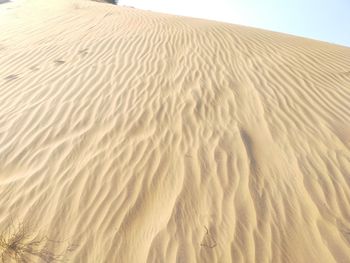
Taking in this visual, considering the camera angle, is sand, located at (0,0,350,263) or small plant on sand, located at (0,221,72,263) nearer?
small plant on sand, located at (0,221,72,263)

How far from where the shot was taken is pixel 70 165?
3516mm

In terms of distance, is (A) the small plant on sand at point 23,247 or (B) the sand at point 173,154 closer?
(A) the small plant on sand at point 23,247

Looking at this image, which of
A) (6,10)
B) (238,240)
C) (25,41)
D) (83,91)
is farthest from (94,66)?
(6,10)

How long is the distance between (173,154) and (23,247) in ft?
6.01

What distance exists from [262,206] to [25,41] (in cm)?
670

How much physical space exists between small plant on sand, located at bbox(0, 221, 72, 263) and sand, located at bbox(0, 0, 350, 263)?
0.05ft

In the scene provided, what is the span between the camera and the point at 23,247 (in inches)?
102

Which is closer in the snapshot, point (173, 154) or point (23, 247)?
point (23, 247)

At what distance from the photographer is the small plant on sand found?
253cm

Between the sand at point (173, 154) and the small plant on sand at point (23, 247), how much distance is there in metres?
0.01

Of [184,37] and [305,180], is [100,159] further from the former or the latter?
[184,37]

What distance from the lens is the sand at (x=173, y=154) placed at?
2.81 m

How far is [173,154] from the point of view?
3.78 m

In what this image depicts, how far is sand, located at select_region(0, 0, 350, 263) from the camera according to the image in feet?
9.23
